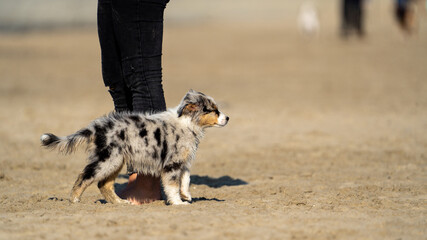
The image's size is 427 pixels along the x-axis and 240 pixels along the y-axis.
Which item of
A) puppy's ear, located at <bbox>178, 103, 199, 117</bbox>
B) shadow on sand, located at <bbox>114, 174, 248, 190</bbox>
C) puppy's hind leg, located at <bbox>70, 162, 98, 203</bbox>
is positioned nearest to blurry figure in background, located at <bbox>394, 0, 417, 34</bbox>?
shadow on sand, located at <bbox>114, 174, 248, 190</bbox>

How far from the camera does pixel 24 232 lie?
14.4ft

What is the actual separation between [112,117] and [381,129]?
5792 millimetres

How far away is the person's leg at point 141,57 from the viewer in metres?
5.46

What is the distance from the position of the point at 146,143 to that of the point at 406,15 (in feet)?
83.2

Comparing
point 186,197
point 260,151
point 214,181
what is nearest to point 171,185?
point 186,197

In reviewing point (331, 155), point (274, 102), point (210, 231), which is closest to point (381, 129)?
point (331, 155)

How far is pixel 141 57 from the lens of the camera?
5551 millimetres

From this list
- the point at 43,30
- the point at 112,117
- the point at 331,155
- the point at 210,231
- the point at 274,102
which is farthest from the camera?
the point at 43,30

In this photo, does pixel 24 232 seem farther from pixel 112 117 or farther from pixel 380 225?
pixel 380 225

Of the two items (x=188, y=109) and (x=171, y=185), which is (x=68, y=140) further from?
(x=188, y=109)

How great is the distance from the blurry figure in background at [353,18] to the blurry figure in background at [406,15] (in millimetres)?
1650

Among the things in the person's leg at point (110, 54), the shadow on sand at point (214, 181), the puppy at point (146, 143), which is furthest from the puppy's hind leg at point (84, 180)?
the shadow on sand at point (214, 181)

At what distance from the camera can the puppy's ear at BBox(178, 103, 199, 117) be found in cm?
535

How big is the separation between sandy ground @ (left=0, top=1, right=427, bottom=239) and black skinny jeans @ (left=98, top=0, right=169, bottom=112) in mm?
993
